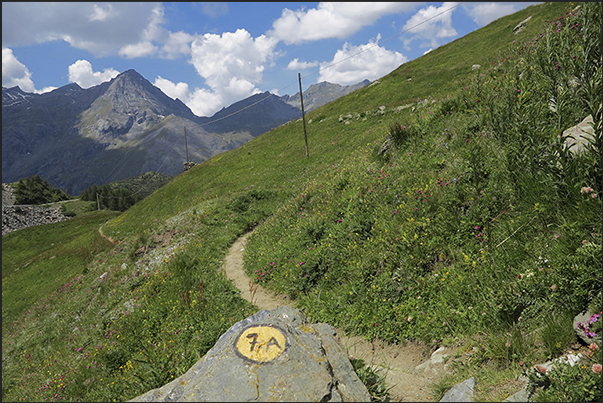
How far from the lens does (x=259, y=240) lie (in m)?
15.2

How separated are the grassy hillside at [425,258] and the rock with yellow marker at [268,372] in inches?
76.3

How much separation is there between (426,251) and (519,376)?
3.69 metres

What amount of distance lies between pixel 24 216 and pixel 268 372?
454 feet

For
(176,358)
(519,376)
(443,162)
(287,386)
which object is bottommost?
(519,376)

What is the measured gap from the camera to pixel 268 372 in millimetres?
4219

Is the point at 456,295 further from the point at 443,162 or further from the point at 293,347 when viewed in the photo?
the point at 443,162

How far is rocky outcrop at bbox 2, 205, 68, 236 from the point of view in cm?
9419

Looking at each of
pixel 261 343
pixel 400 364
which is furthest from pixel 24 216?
pixel 400 364

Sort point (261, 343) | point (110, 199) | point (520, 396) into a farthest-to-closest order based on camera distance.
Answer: point (110, 199) → point (261, 343) → point (520, 396)

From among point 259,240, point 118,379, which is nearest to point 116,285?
point 259,240

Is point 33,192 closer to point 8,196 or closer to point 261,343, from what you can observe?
point 8,196

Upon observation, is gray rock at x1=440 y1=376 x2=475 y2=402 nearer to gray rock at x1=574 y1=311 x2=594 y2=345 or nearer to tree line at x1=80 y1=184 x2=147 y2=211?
gray rock at x1=574 y1=311 x2=594 y2=345

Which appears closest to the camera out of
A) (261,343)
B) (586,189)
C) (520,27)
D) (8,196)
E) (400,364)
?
(261,343)

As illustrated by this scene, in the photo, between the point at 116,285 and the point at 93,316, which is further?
A: the point at 116,285
